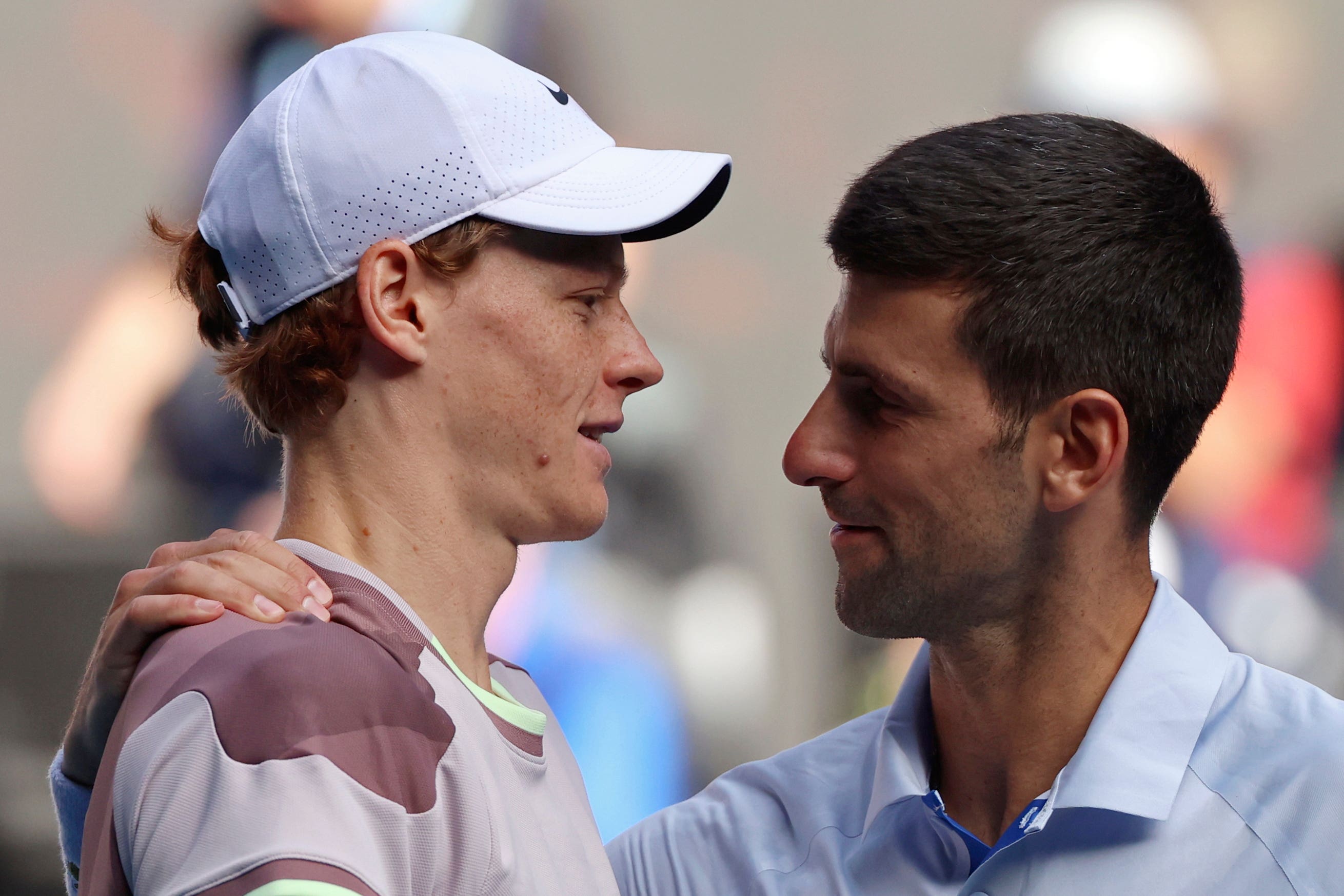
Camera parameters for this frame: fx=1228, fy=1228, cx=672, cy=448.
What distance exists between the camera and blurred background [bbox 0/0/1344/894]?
135 inches

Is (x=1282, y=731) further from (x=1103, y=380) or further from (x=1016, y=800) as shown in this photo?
(x=1103, y=380)

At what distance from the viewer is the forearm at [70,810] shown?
114cm

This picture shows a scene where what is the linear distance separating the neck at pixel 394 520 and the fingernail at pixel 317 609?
124 millimetres

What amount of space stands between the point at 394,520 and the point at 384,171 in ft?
1.00

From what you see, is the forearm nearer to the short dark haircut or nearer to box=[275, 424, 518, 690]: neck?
box=[275, 424, 518, 690]: neck

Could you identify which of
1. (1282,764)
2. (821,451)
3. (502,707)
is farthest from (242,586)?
(1282,764)

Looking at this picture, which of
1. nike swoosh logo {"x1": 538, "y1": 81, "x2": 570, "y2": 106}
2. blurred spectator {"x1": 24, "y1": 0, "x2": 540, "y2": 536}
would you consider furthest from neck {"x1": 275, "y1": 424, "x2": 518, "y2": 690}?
blurred spectator {"x1": 24, "y1": 0, "x2": 540, "y2": 536}

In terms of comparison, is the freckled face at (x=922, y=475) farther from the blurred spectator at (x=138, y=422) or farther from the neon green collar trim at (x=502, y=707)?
the blurred spectator at (x=138, y=422)

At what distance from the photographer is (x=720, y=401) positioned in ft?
13.1

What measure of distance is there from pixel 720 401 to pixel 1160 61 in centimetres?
200

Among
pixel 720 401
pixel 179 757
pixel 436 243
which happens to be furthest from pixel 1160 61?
pixel 179 757

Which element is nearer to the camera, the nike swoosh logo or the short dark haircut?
the nike swoosh logo

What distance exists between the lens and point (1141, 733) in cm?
133

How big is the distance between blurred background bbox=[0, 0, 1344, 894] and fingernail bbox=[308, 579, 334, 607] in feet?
8.45
